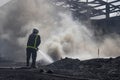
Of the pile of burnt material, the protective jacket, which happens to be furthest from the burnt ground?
the protective jacket

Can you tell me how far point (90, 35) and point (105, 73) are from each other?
1754cm

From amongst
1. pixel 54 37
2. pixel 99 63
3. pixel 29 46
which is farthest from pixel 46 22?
pixel 99 63

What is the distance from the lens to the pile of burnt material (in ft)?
31.6

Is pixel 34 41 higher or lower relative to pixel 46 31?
lower

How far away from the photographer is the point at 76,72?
11.1 meters

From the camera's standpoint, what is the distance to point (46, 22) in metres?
27.2

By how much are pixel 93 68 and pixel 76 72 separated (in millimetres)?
731

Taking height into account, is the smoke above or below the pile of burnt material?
above

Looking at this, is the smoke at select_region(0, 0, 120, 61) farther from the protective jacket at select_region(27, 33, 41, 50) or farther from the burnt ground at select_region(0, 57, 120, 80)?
the burnt ground at select_region(0, 57, 120, 80)

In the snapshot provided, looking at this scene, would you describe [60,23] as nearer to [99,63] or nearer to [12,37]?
[12,37]

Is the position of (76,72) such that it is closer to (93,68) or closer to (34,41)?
(93,68)

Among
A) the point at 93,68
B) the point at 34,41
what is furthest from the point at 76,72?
the point at 34,41

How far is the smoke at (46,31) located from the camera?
25.2 metres

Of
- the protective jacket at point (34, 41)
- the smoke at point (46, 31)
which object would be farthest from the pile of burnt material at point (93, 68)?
the smoke at point (46, 31)
